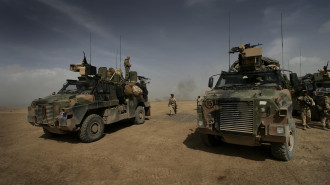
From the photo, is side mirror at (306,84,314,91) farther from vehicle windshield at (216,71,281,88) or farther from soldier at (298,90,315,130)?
vehicle windshield at (216,71,281,88)

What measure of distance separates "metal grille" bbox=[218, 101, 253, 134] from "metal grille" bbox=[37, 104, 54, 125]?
17.4 ft

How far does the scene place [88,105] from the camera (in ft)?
21.3

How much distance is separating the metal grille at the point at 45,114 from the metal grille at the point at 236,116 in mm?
5302

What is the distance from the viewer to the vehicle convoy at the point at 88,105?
19.7ft

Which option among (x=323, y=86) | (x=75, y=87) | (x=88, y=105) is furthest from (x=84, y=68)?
(x=323, y=86)

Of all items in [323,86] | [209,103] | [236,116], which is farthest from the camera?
[323,86]

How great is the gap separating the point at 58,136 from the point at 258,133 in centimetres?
694

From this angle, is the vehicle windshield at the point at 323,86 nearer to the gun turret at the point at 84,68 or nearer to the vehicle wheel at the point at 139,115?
the vehicle wheel at the point at 139,115

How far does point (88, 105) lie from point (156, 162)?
3418 mm

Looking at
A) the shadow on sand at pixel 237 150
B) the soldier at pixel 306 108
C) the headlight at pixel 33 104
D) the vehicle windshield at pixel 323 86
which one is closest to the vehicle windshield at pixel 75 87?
the headlight at pixel 33 104

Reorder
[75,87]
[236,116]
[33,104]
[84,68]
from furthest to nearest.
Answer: [75,87] < [84,68] < [33,104] < [236,116]

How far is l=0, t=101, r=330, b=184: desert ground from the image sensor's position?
11.8 ft

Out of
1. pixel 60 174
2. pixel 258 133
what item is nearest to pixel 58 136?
pixel 60 174

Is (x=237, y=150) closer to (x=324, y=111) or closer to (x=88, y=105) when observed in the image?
(x=88, y=105)
